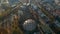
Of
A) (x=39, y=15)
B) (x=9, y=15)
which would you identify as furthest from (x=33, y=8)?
(x=9, y=15)

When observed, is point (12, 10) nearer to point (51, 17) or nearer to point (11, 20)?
point (11, 20)

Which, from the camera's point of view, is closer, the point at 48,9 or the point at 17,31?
the point at 17,31

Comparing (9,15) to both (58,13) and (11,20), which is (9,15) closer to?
(11,20)

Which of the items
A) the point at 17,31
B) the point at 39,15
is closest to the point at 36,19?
the point at 39,15

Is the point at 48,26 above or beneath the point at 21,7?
beneath

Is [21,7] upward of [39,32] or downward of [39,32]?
upward
